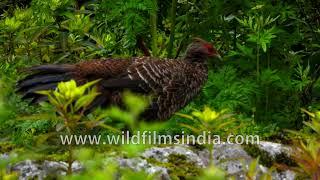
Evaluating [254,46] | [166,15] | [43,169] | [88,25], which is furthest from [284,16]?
[43,169]

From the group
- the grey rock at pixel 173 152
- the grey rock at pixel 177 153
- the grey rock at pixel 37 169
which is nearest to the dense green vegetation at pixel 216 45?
the grey rock at pixel 177 153

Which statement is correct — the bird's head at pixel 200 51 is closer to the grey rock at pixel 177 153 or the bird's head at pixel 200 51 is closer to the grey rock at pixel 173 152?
the grey rock at pixel 177 153

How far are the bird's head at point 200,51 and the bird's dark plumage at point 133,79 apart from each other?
26cm

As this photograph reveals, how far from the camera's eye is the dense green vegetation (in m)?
4.70

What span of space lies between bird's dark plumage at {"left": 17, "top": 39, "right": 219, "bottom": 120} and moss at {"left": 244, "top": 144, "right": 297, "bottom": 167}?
1.54 meters

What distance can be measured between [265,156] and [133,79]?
69.4 inches

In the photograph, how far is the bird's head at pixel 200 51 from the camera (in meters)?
5.04

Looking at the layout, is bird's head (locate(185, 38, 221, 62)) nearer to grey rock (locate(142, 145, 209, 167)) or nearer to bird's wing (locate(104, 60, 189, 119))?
bird's wing (locate(104, 60, 189, 119))

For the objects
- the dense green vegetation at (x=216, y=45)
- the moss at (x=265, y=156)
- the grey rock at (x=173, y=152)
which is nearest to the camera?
the grey rock at (x=173, y=152)

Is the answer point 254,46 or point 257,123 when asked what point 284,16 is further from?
point 257,123

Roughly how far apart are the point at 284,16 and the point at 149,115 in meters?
1.18

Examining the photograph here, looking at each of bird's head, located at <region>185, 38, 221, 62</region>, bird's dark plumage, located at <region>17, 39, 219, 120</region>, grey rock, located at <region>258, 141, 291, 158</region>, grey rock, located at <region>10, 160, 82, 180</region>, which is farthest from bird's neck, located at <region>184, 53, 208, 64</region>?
grey rock, located at <region>10, 160, 82, 180</region>

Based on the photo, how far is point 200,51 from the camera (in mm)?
5020

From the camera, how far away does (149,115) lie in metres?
4.56
